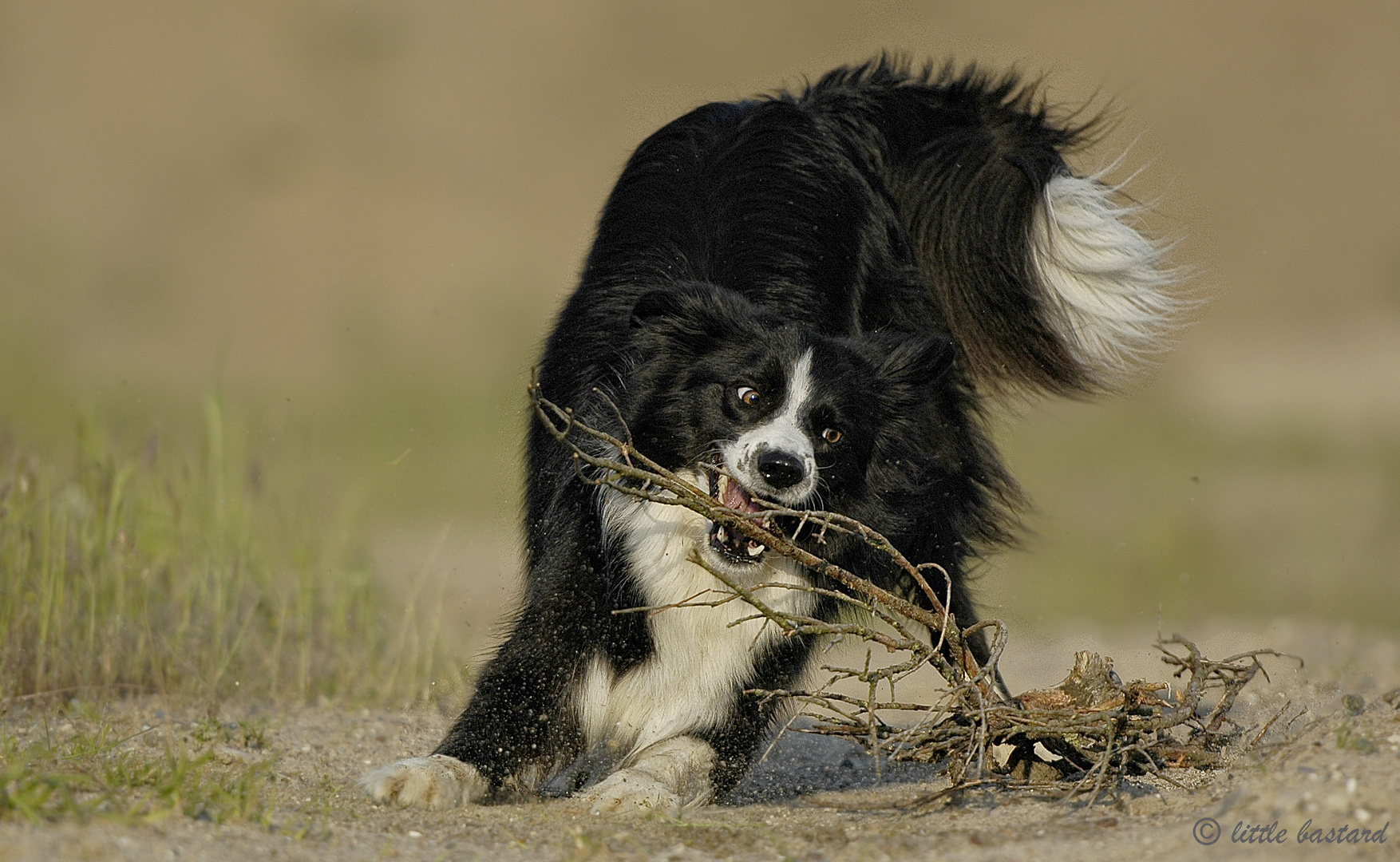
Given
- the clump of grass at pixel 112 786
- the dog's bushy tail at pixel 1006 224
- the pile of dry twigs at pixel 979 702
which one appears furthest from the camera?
the dog's bushy tail at pixel 1006 224

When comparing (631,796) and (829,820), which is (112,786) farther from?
(829,820)

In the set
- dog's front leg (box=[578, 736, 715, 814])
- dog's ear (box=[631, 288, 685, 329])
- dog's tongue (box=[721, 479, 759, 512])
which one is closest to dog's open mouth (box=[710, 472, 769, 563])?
dog's tongue (box=[721, 479, 759, 512])

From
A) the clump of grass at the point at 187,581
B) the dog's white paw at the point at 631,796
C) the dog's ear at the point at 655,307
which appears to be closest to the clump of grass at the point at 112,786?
the dog's white paw at the point at 631,796

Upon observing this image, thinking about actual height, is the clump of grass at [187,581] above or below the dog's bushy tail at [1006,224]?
below

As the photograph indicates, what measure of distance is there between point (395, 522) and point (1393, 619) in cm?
567

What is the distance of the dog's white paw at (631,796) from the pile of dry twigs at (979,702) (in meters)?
0.38

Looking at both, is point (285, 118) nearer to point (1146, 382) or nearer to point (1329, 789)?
point (1146, 382)

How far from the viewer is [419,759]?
3.91 m

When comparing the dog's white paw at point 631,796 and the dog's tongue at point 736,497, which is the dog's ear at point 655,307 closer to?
the dog's tongue at point 736,497

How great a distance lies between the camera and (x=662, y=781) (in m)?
3.84

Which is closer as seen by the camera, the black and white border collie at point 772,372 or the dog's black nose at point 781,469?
the dog's black nose at point 781,469

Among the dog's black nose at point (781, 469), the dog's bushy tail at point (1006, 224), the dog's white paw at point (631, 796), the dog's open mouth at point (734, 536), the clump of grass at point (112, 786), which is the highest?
the dog's bushy tail at point (1006, 224)

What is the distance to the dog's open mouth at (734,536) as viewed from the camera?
3.79m

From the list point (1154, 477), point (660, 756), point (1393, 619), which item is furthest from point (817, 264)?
point (1154, 477)
